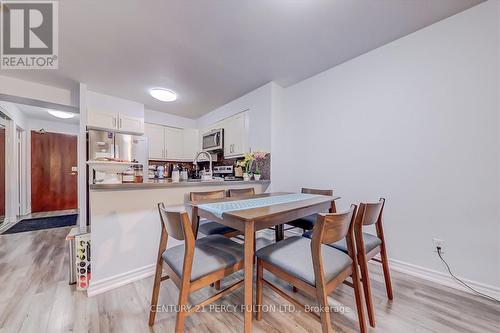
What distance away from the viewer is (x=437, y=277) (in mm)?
1738

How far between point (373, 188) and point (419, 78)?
1.20m

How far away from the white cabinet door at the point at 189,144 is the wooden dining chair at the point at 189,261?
11.3 feet

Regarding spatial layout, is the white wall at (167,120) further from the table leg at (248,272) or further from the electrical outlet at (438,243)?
the electrical outlet at (438,243)

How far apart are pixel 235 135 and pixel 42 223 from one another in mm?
4223

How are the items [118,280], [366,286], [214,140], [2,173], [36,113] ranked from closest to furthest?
[366,286], [118,280], [2,173], [214,140], [36,113]

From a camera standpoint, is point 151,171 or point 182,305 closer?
point 182,305

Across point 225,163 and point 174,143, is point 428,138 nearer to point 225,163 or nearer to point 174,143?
point 225,163

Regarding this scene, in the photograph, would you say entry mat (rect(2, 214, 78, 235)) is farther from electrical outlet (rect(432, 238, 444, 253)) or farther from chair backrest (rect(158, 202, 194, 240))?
electrical outlet (rect(432, 238, 444, 253))

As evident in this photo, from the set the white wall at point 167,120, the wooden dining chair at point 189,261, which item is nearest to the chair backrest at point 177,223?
the wooden dining chair at point 189,261

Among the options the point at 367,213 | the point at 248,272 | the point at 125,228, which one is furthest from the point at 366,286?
the point at 125,228

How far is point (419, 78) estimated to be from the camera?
1875mm

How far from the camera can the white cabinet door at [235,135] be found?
11.0 feet

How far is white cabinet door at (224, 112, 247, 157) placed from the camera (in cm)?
334

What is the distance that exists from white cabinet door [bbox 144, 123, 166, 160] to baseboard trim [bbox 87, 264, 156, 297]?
2.73 meters
